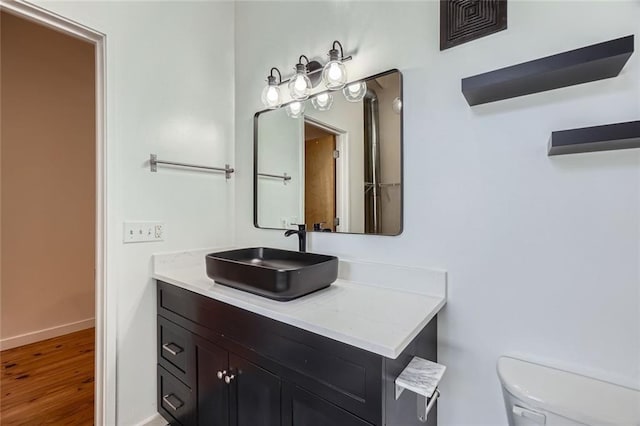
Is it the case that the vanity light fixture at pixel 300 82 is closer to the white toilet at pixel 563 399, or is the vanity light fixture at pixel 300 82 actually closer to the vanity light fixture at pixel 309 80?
the vanity light fixture at pixel 309 80

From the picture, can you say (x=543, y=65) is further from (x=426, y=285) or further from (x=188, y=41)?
(x=188, y=41)

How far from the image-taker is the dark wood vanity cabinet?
853 millimetres

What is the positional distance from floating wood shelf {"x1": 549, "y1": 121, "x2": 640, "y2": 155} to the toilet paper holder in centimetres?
80

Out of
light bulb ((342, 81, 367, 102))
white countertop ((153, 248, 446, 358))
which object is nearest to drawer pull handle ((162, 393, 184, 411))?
white countertop ((153, 248, 446, 358))

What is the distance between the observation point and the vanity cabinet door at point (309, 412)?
0.88 metres

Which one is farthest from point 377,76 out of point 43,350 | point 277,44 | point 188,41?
point 43,350

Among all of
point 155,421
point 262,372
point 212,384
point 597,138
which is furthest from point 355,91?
point 155,421

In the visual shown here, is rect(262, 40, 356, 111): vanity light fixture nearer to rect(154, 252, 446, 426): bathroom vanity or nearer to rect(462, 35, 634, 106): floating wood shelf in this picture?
rect(462, 35, 634, 106): floating wood shelf

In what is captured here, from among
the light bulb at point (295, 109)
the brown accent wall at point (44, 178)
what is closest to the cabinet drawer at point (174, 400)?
the light bulb at point (295, 109)

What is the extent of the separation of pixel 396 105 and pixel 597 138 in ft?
2.36

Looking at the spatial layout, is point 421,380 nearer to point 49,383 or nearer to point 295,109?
point 295,109

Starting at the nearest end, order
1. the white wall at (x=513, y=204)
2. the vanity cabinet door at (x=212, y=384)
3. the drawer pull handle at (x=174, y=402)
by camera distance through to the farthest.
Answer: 1. the white wall at (x=513, y=204)
2. the vanity cabinet door at (x=212, y=384)
3. the drawer pull handle at (x=174, y=402)

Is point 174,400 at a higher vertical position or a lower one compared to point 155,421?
higher

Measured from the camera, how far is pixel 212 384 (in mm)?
1331
